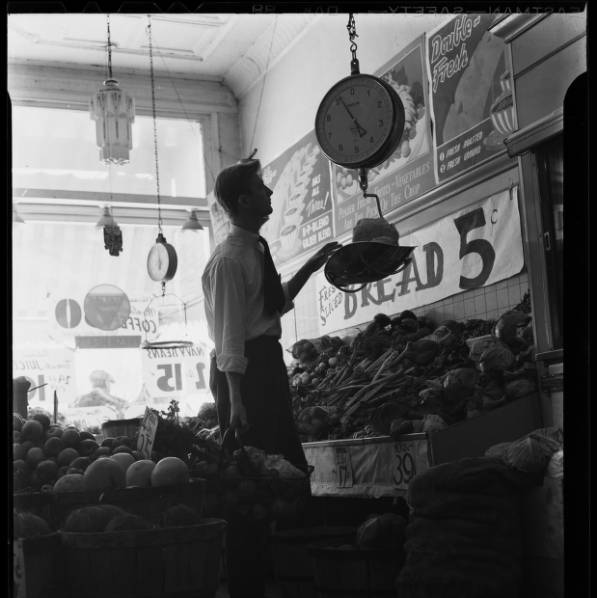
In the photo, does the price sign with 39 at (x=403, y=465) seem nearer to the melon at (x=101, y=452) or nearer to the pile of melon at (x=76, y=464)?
the pile of melon at (x=76, y=464)

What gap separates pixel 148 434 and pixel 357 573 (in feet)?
2.72

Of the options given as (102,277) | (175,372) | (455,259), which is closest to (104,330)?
(102,277)

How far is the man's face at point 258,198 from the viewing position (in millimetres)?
3322

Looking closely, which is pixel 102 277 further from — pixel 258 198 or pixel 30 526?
pixel 30 526

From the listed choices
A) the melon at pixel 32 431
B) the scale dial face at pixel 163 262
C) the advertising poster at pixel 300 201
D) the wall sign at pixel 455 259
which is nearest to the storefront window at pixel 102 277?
the scale dial face at pixel 163 262

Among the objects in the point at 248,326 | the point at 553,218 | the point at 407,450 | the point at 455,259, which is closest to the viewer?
the point at 248,326

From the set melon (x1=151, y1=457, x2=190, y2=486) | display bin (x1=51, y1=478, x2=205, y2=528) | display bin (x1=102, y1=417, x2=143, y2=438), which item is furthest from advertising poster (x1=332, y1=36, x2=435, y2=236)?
display bin (x1=51, y1=478, x2=205, y2=528)

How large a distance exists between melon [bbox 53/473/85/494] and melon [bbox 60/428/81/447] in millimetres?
499

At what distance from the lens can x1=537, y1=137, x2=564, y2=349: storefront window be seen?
4133mm

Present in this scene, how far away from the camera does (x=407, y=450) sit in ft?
13.1

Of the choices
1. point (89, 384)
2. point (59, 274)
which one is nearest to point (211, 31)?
point (59, 274)

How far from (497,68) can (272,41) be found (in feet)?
13.4

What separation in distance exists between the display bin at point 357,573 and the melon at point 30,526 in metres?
0.87

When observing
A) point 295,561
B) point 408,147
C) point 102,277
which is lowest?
point 295,561
